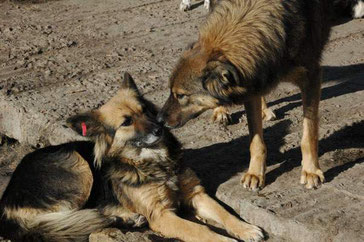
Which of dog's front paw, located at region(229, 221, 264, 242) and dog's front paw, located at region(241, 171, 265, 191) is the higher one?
dog's front paw, located at region(241, 171, 265, 191)

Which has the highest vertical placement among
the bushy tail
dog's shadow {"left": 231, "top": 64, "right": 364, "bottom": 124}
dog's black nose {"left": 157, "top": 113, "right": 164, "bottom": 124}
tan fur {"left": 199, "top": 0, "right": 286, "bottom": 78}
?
tan fur {"left": 199, "top": 0, "right": 286, "bottom": 78}

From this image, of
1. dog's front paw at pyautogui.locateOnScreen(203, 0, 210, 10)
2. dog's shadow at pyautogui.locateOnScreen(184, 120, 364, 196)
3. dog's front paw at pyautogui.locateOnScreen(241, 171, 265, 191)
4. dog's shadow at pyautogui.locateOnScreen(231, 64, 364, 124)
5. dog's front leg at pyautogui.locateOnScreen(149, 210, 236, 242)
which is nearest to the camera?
dog's front leg at pyautogui.locateOnScreen(149, 210, 236, 242)

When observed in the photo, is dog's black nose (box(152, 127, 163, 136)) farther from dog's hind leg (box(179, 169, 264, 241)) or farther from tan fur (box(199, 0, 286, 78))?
tan fur (box(199, 0, 286, 78))

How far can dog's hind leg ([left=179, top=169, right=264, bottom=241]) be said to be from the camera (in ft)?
15.0

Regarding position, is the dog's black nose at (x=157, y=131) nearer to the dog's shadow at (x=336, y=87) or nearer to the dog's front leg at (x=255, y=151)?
the dog's front leg at (x=255, y=151)

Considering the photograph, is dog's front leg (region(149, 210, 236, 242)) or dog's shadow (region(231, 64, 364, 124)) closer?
dog's front leg (region(149, 210, 236, 242))

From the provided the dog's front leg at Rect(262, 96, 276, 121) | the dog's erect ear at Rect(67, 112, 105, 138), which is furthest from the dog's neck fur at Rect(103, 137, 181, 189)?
the dog's front leg at Rect(262, 96, 276, 121)

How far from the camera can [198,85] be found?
4.73 metres

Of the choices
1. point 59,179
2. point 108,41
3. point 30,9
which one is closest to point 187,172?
point 59,179

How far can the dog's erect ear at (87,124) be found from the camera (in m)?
4.72

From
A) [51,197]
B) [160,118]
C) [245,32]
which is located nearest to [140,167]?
[160,118]

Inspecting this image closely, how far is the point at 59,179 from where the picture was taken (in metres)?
4.95

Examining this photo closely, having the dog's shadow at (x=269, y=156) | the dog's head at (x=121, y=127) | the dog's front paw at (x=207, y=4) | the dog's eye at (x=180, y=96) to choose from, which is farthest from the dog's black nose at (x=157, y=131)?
the dog's front paw at (x=207, y=4)

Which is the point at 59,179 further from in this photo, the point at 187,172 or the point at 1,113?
the point at 1,113
